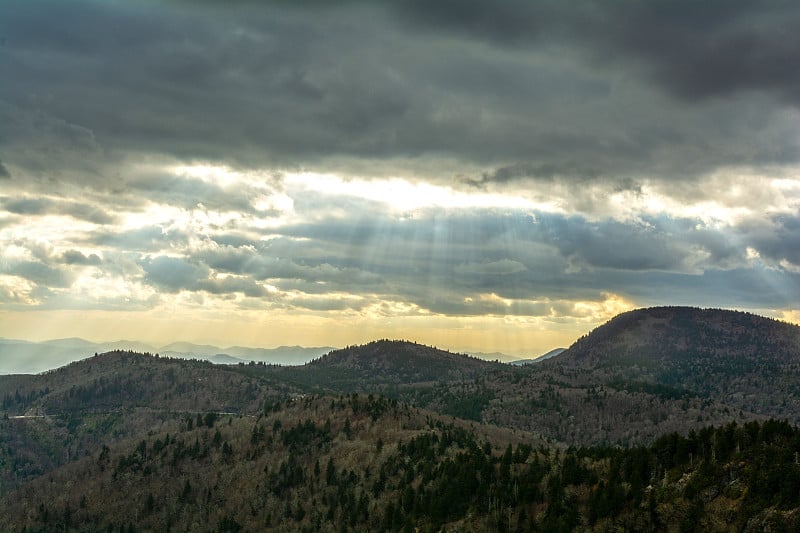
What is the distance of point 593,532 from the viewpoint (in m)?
128

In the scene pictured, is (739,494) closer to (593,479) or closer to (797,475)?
(797,475)

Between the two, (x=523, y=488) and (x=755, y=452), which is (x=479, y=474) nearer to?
(x=523, y=488)

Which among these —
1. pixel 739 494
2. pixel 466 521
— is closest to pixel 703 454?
pixel 739 494

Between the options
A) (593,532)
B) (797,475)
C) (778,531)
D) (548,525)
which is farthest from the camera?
(548,525)

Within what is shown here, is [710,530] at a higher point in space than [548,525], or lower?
higher

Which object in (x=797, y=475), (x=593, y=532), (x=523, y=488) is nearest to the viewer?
(x=797, y=475)

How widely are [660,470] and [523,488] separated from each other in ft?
145

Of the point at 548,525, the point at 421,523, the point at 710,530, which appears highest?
the point at 710,530

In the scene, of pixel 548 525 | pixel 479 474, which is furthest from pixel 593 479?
pixel 479 474

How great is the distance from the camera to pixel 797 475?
104 m

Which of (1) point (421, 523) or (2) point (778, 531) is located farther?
(1) point (421, 523)

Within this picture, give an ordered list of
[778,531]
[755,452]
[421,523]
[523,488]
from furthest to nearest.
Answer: [421,523] < [523,488] < [755,452] < [778,531]

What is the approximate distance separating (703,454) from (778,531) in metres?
37.1

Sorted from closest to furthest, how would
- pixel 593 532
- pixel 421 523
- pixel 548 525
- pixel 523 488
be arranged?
1. pixel 593 532
2. pixel 548 525
3. pixel 523 488
4. pixel 421 523
